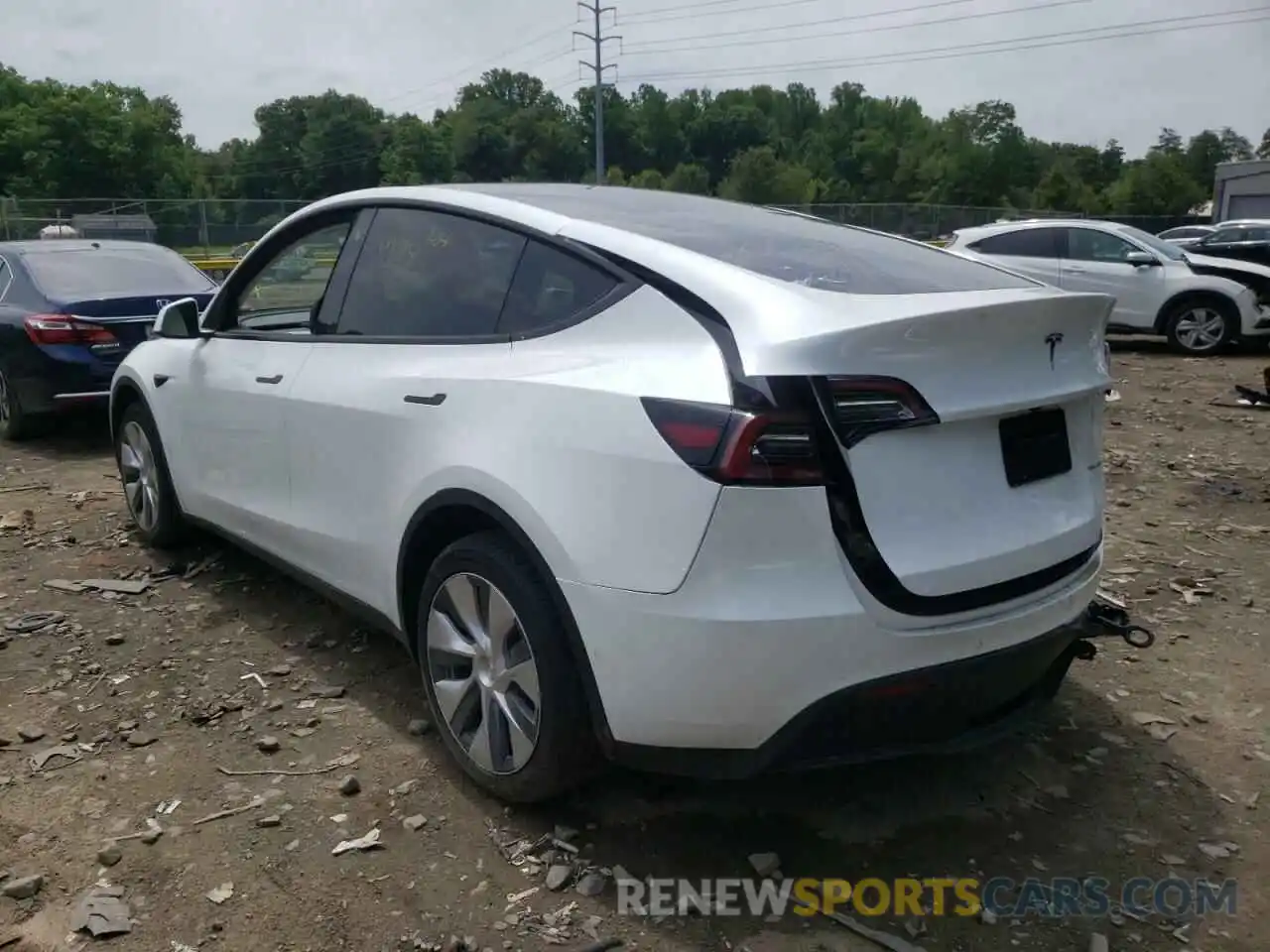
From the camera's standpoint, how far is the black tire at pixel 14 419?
25.5ft

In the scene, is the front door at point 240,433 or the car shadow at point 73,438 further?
the car shadow at point 73,438

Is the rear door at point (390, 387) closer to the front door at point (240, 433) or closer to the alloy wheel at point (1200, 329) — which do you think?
Answer: the front door at point (240, 433)

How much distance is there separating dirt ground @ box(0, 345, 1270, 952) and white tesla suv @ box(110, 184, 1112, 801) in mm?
338

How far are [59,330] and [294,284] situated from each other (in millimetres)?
4110

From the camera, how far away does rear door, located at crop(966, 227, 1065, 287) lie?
1355cm

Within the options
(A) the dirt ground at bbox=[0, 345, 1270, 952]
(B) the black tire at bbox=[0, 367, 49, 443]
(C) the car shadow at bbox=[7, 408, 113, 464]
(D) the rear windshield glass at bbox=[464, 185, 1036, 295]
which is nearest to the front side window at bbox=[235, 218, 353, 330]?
(D) the rear windshield glass at bbox=[464, 185, 1036, 295]

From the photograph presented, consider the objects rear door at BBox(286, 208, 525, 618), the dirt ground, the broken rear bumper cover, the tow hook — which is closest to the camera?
the broken rear bumper cover

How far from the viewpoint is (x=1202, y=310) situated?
12805 mm

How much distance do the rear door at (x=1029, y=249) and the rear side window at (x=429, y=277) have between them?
1120 cm

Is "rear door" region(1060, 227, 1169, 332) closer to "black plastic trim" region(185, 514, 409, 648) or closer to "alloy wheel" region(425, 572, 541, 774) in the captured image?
"black plastic trim" region(185, 514, 409, 648)

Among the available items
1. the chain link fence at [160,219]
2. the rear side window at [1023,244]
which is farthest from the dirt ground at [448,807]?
the chain link fence at [160,219]

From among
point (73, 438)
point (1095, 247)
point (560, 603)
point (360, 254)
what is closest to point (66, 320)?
point (73, 438)

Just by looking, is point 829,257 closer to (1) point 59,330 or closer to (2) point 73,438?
(1) point 59,330

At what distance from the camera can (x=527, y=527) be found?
2641mm
